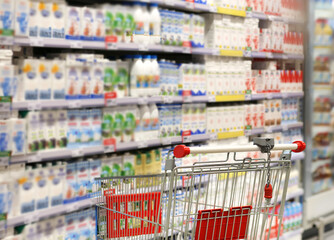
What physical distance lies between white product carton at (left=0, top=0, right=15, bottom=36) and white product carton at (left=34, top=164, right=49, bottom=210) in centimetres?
95

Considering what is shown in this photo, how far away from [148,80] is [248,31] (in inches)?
58.8

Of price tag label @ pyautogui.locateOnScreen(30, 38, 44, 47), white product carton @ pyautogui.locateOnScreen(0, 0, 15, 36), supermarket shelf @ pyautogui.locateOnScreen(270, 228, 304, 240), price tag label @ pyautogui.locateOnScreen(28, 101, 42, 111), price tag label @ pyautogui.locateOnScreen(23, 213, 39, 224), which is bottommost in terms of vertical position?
supermarket shelf @ pyautogui.locateOnScreen(270, 228, 304, 240)

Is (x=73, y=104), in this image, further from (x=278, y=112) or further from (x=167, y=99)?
(x=278, y=112)

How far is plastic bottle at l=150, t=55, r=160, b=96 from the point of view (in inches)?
155

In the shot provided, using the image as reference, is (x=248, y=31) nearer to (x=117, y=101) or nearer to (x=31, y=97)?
(x=117, y=101)

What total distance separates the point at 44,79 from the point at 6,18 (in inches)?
18.9

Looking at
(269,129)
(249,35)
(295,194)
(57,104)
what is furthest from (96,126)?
(295,194)

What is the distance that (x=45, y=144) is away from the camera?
11.0ft

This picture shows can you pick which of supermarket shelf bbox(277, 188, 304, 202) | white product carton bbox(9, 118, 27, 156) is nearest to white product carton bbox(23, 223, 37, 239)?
white product carton bbox(9, 118, 27, 156)

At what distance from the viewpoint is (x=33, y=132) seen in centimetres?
327

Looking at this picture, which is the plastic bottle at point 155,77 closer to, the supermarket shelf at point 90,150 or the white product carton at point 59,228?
the supermarket shelf at point 90,150

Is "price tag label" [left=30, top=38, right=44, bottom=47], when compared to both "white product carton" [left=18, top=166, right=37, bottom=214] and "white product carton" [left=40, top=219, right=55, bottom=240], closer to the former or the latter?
"white product carton" [left=18, top=166, right=37, bottom=214]

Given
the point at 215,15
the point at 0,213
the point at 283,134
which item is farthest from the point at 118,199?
the point at 283,134

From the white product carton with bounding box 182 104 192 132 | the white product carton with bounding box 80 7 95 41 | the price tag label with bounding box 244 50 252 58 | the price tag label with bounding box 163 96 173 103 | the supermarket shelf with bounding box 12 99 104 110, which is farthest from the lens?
the price tag label with bounding box 244 50 252 58
